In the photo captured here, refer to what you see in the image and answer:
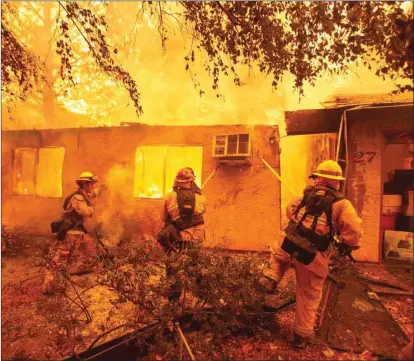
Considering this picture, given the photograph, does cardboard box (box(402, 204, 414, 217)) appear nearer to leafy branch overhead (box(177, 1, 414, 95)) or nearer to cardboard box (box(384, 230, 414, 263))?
cardboard box (box(384, 230, 414, 263))

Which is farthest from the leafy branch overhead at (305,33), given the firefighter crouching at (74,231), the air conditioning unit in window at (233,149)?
the firefighter crouching at (74,231)

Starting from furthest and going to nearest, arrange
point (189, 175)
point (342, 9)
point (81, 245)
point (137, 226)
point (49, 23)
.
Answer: point (49, 23) → point (137, 226) → point (81, 245) → point (189, 175) → point (342, 9)

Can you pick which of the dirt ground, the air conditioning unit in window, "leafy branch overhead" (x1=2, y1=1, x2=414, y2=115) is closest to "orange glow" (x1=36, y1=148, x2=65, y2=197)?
"leafy branch overhead" (x1=2, y1=1, x2=414, y2=115)

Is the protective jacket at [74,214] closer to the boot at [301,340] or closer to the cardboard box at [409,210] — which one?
the boot at [301,340]

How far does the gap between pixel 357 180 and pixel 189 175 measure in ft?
14.1

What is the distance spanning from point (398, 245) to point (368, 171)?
1.83m

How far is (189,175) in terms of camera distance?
447cm

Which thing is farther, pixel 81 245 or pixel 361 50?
pixel 81 245

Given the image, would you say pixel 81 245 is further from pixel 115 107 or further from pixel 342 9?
pixel 115 107

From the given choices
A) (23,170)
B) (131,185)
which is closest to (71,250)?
(131,185)

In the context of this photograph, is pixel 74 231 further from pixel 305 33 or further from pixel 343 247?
pixel 305 33

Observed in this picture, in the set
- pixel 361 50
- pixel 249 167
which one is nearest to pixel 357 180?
pixel 249 167

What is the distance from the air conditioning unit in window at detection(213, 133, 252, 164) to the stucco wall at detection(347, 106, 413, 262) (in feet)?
7.81

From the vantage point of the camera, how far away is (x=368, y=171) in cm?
650
